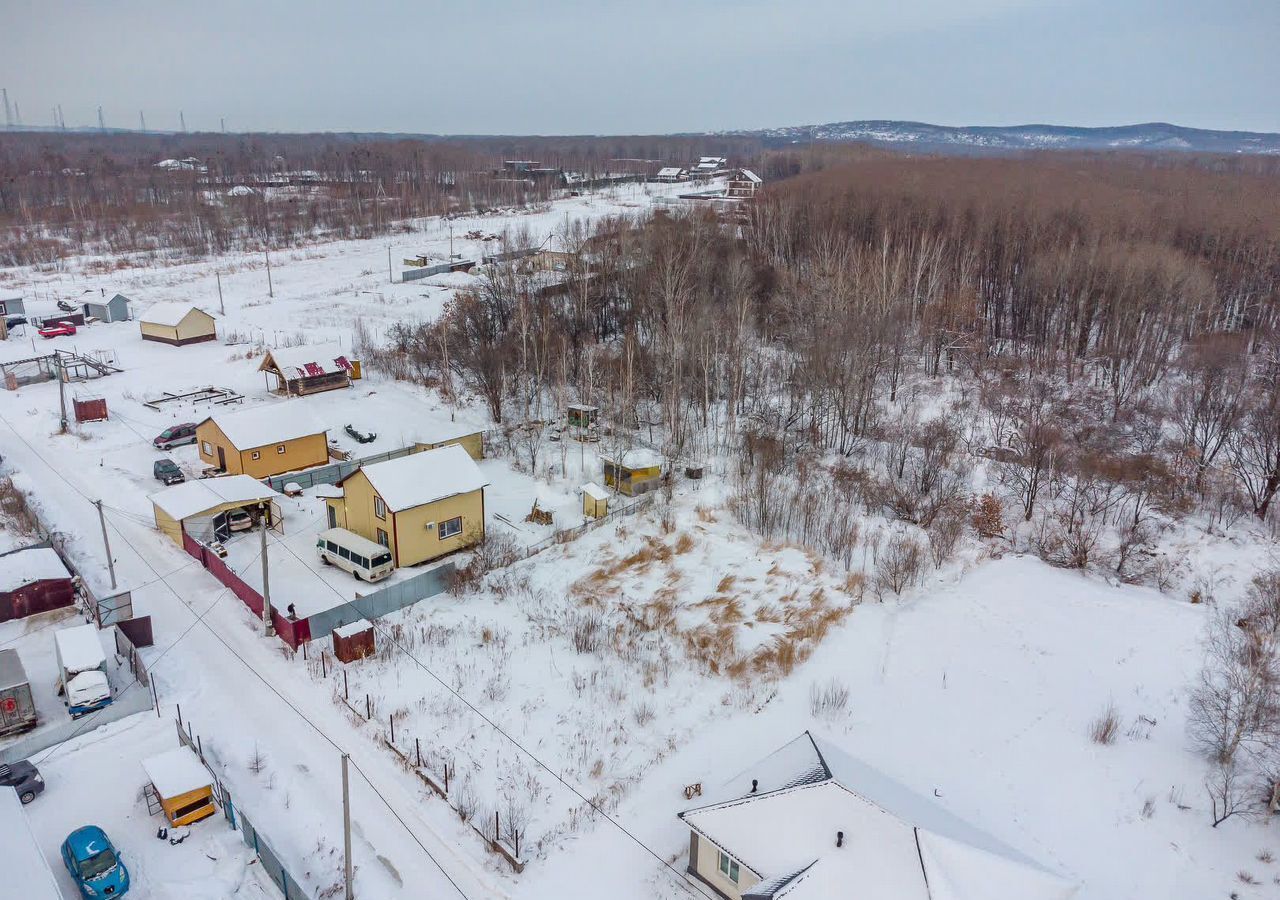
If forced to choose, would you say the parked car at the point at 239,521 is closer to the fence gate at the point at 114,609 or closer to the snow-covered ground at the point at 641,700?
the snow-covered ground at the point at 641,700

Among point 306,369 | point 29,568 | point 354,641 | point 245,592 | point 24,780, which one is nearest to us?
point 24,780

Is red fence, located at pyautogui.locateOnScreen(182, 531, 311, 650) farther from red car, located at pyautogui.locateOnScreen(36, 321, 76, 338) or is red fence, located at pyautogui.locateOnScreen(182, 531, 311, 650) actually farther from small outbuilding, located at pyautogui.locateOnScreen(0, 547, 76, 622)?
red car, located at pyautogui.locateOnScreen(36, 321, 76, 338)

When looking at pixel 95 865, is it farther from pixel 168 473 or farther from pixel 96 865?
pixel 168 473

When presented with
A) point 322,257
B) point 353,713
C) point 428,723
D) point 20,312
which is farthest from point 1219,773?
point 322,257

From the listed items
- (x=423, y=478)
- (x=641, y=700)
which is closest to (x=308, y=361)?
(x=423, y=478)

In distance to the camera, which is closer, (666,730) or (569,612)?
(666,730)

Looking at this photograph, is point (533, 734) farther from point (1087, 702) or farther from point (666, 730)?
point (1087, 702)
